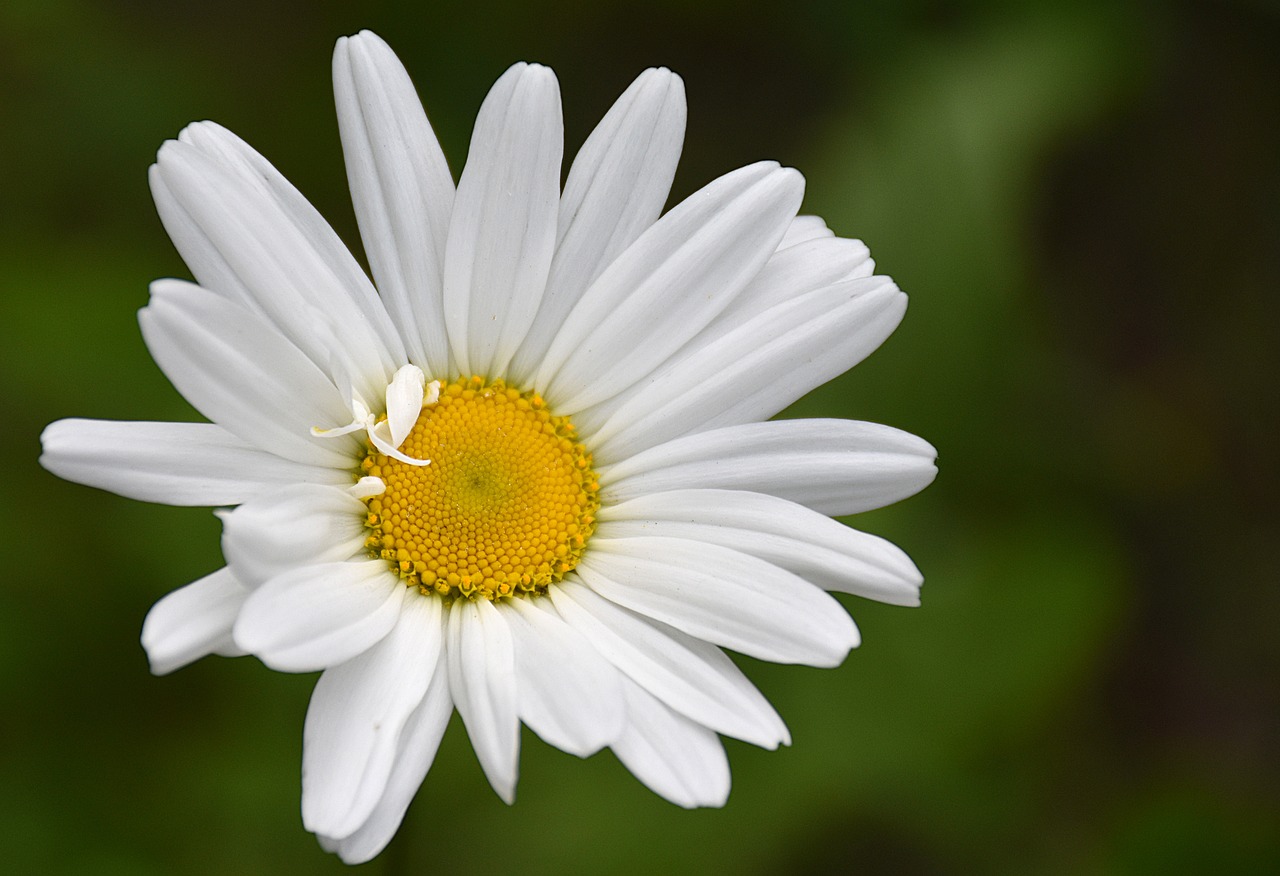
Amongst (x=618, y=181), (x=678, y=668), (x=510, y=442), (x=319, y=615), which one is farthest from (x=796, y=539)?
(x=319, y=615)

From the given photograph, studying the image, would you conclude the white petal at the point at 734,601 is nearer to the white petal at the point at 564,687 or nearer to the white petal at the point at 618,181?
the white petal at the point at 564,687

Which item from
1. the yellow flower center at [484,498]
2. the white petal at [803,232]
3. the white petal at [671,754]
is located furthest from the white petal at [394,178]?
the white petal at [671,754]

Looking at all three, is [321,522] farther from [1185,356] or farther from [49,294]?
[1185,356]

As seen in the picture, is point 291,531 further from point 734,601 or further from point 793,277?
point 793,277

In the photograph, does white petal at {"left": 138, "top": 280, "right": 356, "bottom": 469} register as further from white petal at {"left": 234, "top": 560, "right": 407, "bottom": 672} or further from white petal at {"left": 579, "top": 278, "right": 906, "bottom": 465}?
white petal at {"left": 579, "top": 278, "right": 906, "bottom": 465}

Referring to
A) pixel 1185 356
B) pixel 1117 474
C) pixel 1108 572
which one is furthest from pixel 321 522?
pixel 1185 356

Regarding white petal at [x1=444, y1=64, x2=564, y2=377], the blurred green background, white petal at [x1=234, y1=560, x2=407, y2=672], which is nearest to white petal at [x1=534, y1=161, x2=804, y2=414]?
white petal at [x1=444, y1=64, x2=564, y2=377]
